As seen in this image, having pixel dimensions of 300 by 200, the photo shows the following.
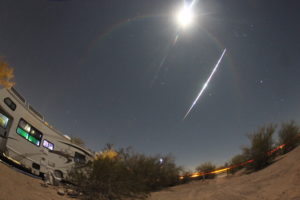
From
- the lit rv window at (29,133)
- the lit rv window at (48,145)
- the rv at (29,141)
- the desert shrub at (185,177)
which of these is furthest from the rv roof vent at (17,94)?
the desert shrub at (185,177)

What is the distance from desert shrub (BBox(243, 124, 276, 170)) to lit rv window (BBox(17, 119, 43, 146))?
15.2 m

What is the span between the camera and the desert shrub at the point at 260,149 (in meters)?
10.2

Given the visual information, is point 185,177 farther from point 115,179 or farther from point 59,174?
point 59,174

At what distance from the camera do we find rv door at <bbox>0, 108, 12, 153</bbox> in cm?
870

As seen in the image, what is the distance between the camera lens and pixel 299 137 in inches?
419

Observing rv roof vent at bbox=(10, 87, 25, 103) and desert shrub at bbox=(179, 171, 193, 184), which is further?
desert shrub at bbox=(179, 171, 193, 184)

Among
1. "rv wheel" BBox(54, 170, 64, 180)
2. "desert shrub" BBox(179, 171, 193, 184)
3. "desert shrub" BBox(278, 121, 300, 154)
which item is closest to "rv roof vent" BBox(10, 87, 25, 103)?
"rv wheel" BBox(54, 170, 64, 180)

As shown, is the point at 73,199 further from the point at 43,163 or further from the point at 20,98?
the point at 20,98

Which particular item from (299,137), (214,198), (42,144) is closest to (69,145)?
(42,144)

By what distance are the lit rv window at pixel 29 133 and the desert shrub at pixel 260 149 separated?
50.0ft

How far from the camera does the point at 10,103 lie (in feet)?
31.4

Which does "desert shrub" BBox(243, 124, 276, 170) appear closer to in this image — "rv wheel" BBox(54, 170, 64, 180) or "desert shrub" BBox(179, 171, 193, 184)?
"desert shrub" BBox(179, 171, 193, 184)

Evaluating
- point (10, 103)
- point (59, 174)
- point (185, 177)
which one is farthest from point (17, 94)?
point (185, 177)

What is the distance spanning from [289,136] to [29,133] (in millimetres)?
18226
